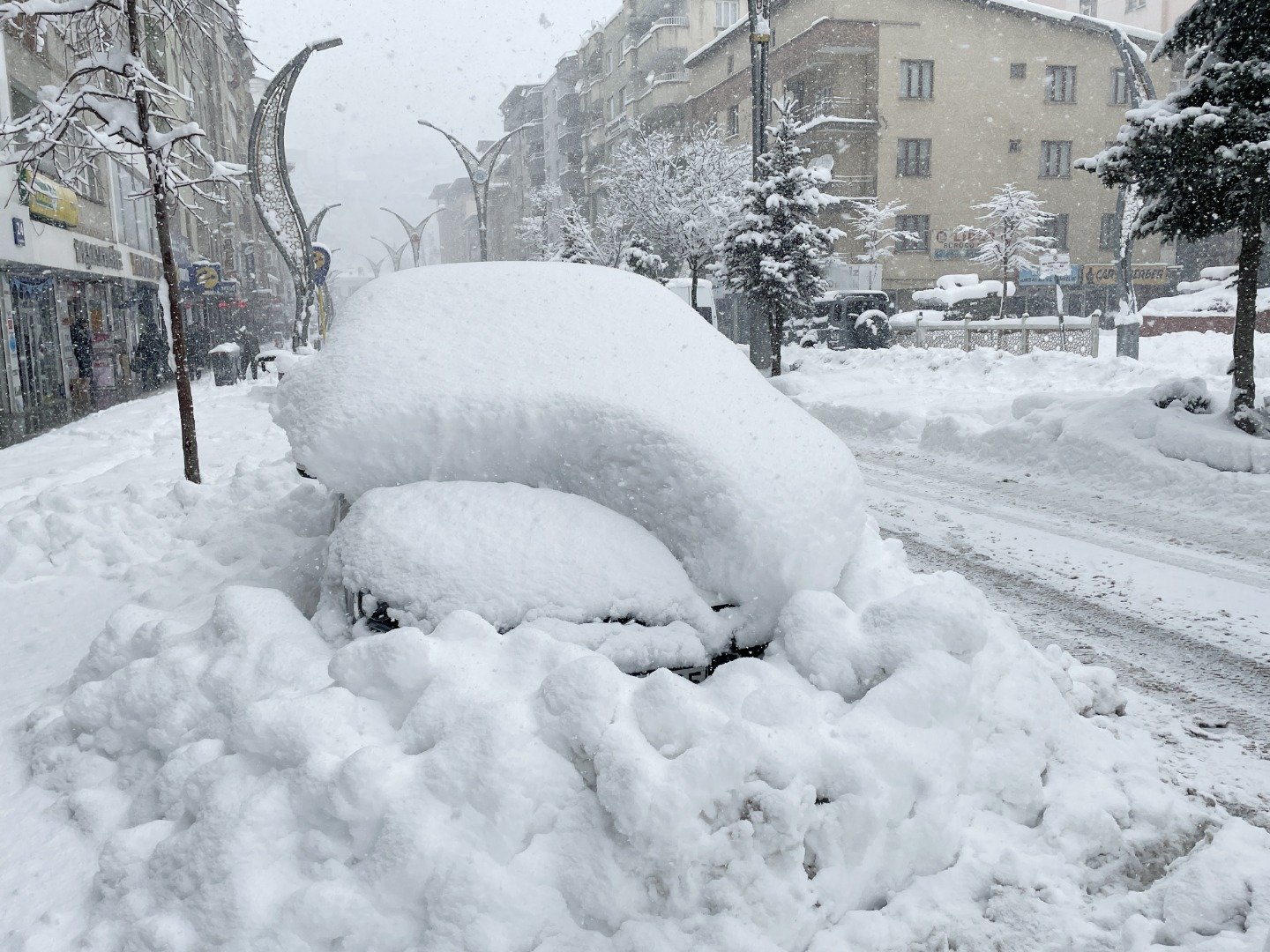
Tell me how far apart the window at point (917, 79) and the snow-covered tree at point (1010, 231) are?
5338mm

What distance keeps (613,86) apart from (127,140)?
203ft

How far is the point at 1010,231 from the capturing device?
3797 centimetres

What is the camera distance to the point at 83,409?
18.3 metres

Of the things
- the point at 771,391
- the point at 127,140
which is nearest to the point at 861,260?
the point at 127,140

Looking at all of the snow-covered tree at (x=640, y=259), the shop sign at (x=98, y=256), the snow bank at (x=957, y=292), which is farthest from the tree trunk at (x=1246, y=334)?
the snow bank at (x=957, y=292)

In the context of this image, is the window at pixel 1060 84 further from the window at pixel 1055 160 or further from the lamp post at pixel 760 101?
the lamp post at pixel 760 101

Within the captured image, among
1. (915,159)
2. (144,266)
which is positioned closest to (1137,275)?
(915,159)

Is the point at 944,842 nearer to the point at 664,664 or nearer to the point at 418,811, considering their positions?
the point at 664,664

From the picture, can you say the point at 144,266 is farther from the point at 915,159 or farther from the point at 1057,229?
the point at 1057,229

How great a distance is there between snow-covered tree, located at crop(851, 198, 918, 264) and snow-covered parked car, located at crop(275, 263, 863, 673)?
126 ft

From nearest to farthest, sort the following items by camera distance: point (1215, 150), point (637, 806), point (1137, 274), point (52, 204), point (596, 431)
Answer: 1. point (637, 806)
2. point (596, 431)
3. point (1215, 150)
4. point (52, 204)
5. point (1137, 274)

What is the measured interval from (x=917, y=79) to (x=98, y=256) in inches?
1316

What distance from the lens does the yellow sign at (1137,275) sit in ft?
138

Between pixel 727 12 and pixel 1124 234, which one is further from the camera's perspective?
pixel 727 12
